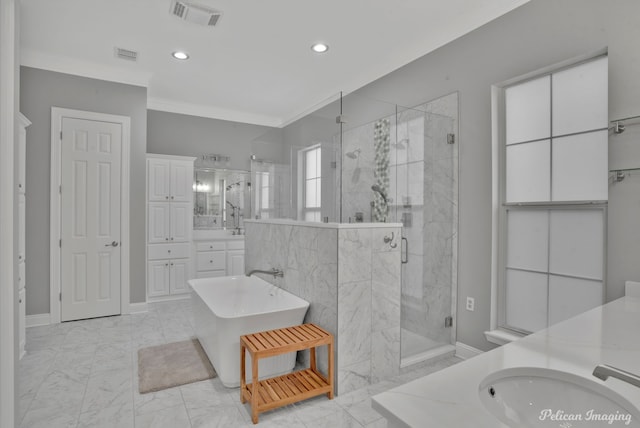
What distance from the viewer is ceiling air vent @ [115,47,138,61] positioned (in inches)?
133

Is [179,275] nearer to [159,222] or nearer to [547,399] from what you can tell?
[159,222]

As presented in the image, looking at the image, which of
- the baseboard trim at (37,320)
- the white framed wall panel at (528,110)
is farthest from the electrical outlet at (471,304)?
the baseboard trim at (37,320)

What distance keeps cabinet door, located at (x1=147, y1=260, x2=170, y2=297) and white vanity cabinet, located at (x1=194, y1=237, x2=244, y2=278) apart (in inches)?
16.1

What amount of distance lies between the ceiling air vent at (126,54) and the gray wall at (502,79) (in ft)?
8.67

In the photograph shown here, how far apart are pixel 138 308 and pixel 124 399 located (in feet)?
6.62

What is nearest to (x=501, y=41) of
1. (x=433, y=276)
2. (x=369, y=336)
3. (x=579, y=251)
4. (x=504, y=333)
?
(x=579, y=251)

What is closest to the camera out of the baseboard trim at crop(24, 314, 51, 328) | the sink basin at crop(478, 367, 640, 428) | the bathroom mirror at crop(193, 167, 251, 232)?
the sink basin at crop(478, 367, 640, 428)

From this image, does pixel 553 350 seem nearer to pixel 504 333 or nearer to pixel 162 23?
pixel 504 333

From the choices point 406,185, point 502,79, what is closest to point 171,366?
point 406,185

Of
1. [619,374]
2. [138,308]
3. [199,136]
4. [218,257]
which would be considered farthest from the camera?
[199,136]

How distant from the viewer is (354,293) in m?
2.32

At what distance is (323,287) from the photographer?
7.89 feet

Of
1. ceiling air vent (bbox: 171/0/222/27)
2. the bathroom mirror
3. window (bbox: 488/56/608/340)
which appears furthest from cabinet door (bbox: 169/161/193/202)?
window (bbox: 488/56/608/340)

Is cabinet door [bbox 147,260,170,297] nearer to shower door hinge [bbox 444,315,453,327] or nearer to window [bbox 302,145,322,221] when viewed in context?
window [bbox 302,145,322,221]
